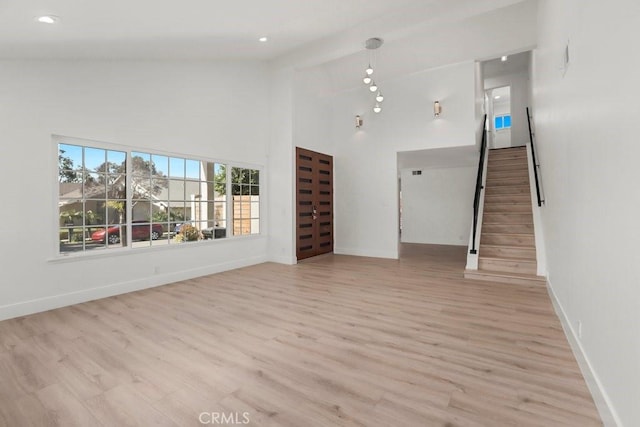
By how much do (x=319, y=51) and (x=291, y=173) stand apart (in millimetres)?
2399

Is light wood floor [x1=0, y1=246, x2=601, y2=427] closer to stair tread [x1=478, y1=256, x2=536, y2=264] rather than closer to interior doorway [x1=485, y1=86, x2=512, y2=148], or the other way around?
stair tread [x1=478, y1=256, x2=536, y2=264]

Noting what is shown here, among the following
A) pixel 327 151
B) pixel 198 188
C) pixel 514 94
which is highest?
pixel 514 94

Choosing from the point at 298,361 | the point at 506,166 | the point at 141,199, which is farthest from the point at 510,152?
the point at 141,199

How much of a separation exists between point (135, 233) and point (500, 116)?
12.2 metres

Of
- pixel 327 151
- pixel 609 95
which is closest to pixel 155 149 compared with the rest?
pixel 327 151

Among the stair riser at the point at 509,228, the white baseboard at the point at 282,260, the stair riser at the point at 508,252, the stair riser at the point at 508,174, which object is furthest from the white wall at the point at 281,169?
A: the stair riser at the point at 508,174

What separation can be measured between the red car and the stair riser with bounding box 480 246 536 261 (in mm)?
5444

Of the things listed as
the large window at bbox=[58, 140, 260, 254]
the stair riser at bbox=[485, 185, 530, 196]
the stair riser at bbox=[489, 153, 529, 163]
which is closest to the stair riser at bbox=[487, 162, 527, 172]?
the stair riser at bbox=[489, 153, 529, 163]

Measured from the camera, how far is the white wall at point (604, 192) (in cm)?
143

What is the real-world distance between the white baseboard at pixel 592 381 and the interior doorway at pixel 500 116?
9.34m

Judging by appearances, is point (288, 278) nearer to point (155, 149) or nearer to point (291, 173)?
point (291, 173)

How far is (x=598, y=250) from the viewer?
1.95 m

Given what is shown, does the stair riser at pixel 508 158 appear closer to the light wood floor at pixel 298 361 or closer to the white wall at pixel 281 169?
the light wood floor at pixel 298 361

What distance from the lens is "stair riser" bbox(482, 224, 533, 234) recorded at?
572cm
